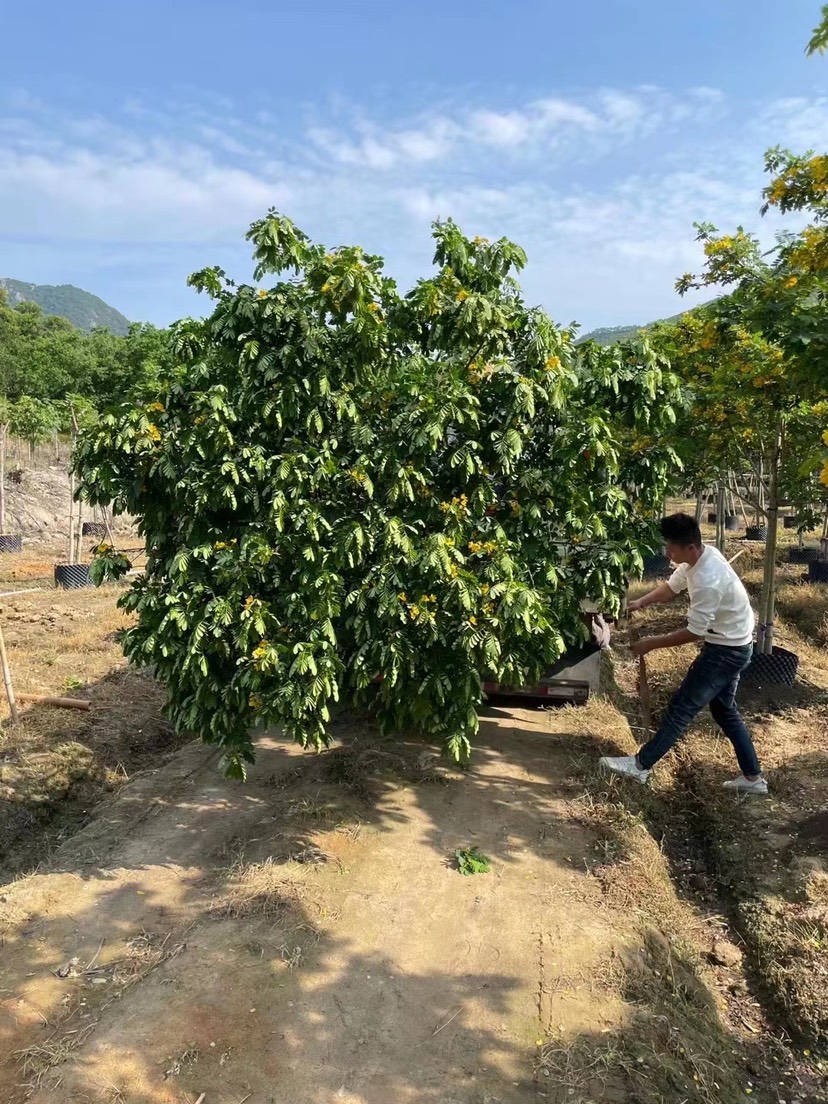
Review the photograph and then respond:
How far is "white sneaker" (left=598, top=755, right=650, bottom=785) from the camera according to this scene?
16.9ft

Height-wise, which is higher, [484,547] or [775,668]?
[484,547]

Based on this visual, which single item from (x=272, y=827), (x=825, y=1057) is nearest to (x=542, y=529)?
(x=272, y=827)

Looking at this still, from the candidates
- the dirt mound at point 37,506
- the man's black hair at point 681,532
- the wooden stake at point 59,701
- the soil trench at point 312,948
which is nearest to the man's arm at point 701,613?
the man's black hair at point 681,532

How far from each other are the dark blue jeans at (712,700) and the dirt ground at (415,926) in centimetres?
36

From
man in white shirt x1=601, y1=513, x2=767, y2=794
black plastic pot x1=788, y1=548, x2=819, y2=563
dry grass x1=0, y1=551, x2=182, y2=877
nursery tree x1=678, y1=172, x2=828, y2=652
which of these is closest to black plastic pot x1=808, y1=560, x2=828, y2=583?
black plastic pot x1=788, y1=548, x2=819, y2=563

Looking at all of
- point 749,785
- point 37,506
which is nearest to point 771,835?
point 749,785

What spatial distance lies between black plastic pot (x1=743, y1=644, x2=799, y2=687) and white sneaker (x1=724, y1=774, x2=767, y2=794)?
2.17 metres

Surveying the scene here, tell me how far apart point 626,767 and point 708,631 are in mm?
1194

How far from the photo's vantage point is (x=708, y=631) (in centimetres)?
474

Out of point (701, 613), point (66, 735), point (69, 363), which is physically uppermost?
point (69, 363)

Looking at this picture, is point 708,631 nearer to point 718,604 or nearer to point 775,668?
point 718,604

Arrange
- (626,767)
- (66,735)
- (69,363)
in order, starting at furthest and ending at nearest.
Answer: (69,363)
(66,735)
(626,767)

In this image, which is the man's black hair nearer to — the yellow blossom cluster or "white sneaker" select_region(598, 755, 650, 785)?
the yellow blossom cluster

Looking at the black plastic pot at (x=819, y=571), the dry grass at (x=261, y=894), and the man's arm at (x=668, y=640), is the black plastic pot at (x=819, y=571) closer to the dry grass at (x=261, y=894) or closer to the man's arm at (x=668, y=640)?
the man's arm at (x=668, y=640)
